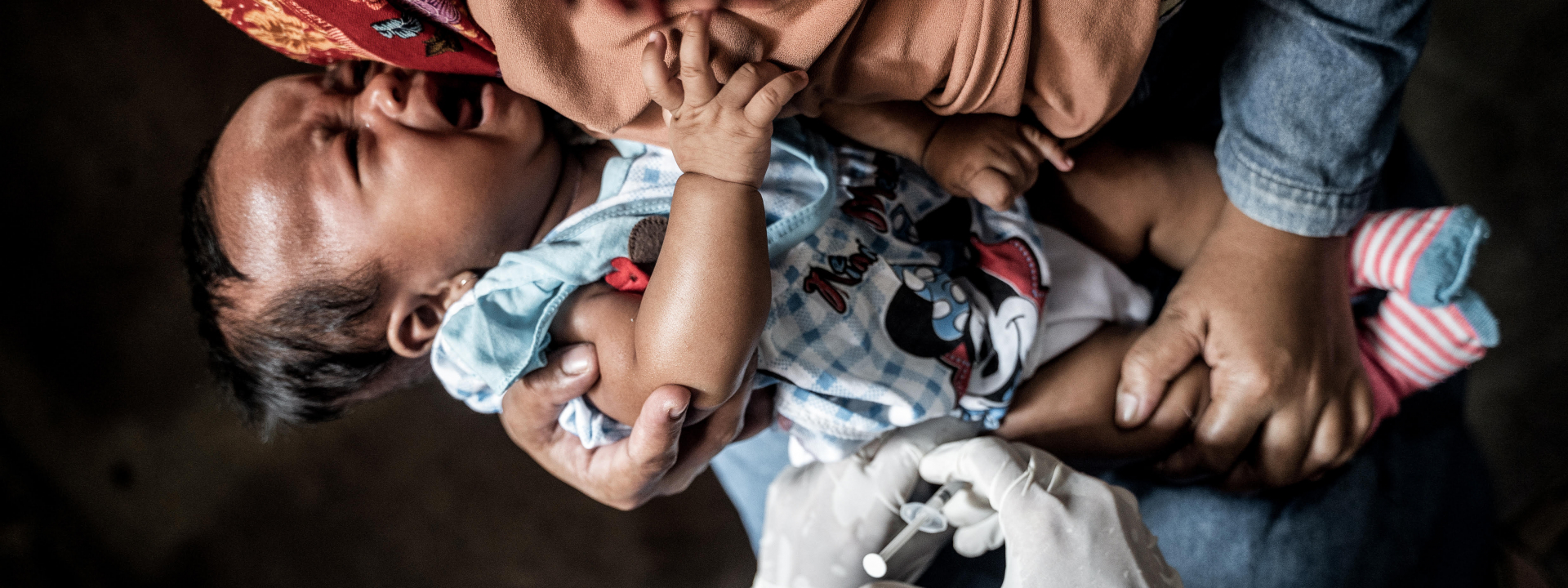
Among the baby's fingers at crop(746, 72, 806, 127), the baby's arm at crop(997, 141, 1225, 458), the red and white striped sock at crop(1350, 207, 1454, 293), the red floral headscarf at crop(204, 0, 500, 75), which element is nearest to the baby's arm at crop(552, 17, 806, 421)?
the baby's fingers at crop(746, 72, 806, 127)

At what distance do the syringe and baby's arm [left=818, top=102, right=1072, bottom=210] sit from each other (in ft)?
0.95

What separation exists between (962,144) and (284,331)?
748 mm

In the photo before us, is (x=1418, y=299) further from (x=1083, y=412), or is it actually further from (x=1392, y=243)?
(x=1083, y=412)

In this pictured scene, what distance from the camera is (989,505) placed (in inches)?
33.4

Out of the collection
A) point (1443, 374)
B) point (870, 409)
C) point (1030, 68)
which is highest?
point (1030, 68)

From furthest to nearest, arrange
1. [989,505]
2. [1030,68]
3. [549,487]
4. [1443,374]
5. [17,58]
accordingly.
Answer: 1. [549,487]
2. [17,58]
3. [1443,374]
4. [989,505]
5. [1030,68]

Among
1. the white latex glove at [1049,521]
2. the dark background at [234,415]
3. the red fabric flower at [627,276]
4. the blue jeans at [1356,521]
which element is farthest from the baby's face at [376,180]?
the dark background at [234,415]

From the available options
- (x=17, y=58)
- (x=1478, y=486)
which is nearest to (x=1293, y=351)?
(x=1478, y=486)

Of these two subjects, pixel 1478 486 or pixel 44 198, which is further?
pixel 44 198

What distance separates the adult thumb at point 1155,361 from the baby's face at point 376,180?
2.26ft

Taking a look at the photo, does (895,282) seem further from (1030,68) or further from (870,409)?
(1030,68)

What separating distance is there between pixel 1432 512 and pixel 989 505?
1.93 feet

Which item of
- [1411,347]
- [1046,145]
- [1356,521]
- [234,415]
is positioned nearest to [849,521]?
[1046,145]

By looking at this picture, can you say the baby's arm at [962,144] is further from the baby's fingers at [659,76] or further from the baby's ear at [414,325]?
the baby's ear at [414,325]
